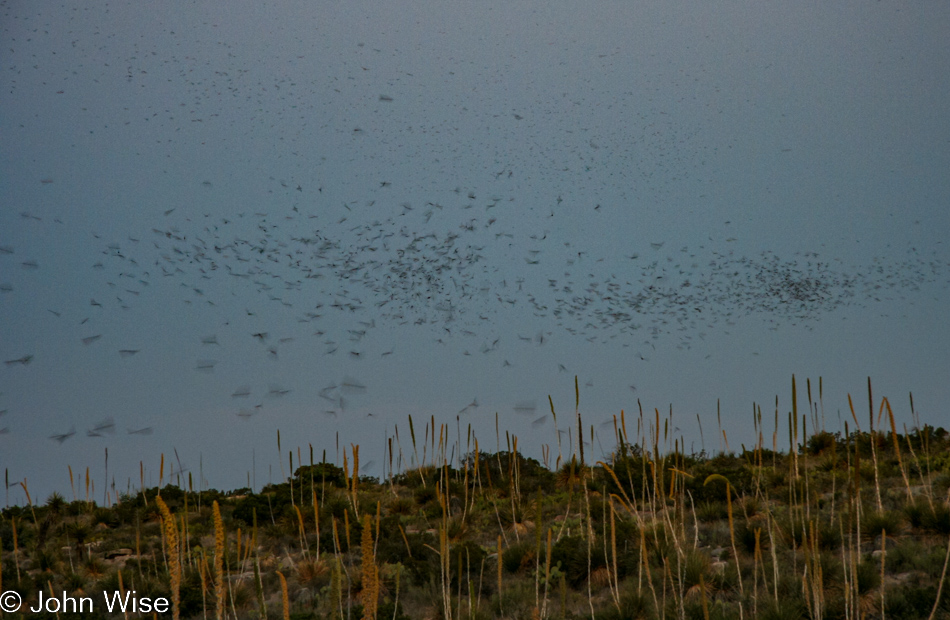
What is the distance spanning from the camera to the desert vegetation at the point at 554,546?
590cm

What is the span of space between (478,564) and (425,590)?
859 mm

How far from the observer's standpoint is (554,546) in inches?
308

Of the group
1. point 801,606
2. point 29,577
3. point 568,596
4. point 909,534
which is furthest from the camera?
point 29,577

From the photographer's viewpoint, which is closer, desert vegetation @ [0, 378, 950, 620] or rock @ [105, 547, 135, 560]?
desert vegetation @ [0, 378, 950, 620]

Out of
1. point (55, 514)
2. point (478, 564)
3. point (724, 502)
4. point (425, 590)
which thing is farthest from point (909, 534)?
point (55, 514)

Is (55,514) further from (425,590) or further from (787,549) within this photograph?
(787,549)

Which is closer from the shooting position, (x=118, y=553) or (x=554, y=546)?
(x=554, y=546)

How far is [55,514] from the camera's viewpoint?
13.4m

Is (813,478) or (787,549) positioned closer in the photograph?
(787,549)

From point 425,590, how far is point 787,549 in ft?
12.1

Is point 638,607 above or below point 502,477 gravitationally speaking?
below

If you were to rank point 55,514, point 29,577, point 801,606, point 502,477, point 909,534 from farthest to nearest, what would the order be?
point 55,514
point 502,477
point 29,577
point 909,534
point 801,606

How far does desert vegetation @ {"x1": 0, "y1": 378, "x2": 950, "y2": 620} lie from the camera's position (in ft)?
19.4

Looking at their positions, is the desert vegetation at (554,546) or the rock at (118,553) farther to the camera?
the rock at (118,553)
